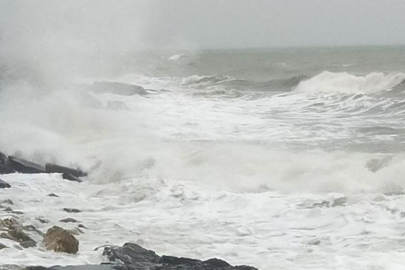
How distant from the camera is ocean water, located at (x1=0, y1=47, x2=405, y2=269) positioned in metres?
7.25

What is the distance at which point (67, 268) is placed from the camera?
19.5ft

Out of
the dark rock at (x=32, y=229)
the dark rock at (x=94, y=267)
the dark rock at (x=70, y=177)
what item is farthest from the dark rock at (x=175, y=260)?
the dark rock at (x=70, y=177)

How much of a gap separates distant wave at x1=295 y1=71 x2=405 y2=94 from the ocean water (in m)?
5.63

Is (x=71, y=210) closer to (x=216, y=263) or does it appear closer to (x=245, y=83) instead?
(x=216, y=263)

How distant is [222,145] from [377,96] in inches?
468

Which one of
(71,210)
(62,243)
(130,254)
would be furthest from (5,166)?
(130,254)

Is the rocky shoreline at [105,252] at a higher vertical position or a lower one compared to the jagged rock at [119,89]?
lower

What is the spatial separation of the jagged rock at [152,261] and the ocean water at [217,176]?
22cm

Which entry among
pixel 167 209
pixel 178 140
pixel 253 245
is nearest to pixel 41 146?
pixel 178 140

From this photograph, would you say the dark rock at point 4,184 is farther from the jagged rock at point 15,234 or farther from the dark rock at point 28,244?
the dark rock at point 28,244

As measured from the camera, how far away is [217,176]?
11.3m

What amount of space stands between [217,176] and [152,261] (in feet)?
16.7

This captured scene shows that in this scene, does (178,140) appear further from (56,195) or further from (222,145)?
(56,195)

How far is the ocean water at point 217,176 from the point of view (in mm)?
7246
